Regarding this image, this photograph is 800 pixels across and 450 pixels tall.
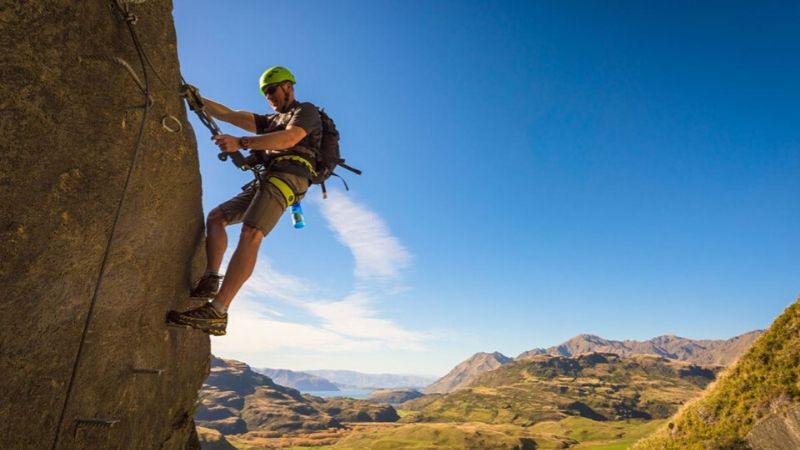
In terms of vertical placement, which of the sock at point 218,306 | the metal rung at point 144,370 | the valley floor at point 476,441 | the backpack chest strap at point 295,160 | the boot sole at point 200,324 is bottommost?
the valley floor at point 476,441

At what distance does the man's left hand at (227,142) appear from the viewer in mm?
5965

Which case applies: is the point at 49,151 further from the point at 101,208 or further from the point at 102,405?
the point at 102,405

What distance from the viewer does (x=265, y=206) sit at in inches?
260

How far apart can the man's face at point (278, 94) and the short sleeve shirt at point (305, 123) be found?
0.14 m

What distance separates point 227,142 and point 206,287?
2.47 metres

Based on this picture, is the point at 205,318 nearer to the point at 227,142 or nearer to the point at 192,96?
the point at 227,142

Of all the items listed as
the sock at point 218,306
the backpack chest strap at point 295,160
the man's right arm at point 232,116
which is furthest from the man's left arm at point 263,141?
the sock at point 218,306

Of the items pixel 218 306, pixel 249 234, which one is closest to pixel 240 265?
pixel 249 234

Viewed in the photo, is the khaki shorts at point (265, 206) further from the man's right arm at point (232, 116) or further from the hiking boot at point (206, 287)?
the man's right arm at point (232, 116)

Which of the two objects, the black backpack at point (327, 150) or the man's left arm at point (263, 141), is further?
the black backpack at point (327, 150)

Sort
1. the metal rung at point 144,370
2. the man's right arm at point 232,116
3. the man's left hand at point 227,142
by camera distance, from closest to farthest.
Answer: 1. the metal rung at point 144,370
2. the man's left hand at point 227,142
3. the man's right arm at point 232,116

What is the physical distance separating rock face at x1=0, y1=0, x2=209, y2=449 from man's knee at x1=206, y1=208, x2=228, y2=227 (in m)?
0.52

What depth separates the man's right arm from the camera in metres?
7.86

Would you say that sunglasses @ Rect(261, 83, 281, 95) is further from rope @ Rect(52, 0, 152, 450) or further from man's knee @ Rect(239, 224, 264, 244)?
man's knee @ Rect(239, 224, 264, 244)
